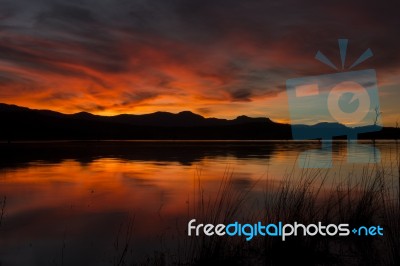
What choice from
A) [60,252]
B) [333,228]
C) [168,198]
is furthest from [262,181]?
[60,252]

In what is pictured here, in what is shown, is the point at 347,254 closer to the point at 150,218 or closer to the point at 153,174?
the point at 150,218

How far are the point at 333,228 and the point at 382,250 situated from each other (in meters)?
1.11

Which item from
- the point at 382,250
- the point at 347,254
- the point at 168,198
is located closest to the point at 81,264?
the point at 347,254

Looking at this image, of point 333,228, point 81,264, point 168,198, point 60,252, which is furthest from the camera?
point 168,198

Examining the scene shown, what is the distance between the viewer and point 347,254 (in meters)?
7.11

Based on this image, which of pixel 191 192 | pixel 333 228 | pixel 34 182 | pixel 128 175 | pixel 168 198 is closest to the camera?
pixel 333 228

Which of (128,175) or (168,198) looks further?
(128,175)

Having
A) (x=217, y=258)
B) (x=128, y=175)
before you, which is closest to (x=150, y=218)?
(x=217, y=258)

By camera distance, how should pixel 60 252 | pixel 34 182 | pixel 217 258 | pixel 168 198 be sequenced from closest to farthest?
pixel 217 258 < pixel 60 252 < pixel 168 198 < pixel 34 182

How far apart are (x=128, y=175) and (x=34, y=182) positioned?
503 centimetres

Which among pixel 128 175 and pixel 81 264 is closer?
pixel 81 264

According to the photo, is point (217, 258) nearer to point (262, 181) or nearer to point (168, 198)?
point (168, 198)

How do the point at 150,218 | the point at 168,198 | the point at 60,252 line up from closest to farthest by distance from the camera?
1. the point at 60,252
2. the point at 150,218
3. the point at 168,198

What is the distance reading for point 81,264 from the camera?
7000 millimetres
